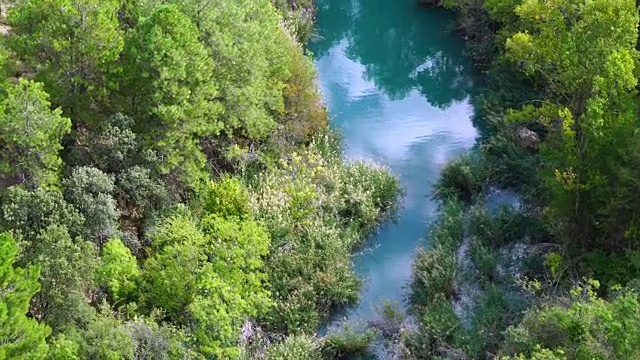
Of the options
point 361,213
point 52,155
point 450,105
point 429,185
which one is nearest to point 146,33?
point 52,155

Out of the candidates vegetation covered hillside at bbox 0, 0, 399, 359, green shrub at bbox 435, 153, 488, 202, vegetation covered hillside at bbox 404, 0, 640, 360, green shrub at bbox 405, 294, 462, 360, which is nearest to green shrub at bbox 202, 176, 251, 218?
vegetation covered hillside at bbox 0, 0, 399, 359

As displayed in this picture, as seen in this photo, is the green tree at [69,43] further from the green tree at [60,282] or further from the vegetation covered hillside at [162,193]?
the green tree at [60,282]

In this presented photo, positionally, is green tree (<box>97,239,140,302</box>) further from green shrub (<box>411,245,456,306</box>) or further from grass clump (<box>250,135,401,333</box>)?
green shrub (<box>411,245,456,306</box>)

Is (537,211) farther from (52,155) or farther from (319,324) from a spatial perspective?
(52,155)

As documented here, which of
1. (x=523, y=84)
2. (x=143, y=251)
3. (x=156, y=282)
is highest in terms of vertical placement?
(x=523, y=84)

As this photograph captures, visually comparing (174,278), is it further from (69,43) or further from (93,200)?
(69,43)

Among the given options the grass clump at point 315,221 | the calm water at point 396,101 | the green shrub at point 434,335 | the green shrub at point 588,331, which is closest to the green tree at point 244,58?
the grass clump at point 315,221
